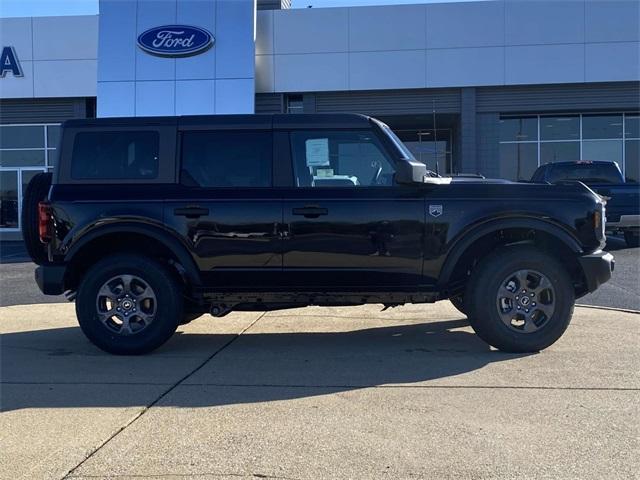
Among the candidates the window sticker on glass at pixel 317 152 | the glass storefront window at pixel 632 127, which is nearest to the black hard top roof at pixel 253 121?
the window sticker on glass at pixel 317 152

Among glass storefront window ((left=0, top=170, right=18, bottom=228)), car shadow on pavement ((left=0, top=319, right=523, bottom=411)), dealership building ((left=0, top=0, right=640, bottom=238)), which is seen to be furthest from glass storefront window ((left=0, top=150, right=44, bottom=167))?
car shadow on pavement ((left=0, top=319, right=523, bottom=411))

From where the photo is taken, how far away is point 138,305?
19.6 ft

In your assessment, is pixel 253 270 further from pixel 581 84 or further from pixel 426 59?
pixel 581 84

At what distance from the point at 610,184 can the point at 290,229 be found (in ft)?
35.9

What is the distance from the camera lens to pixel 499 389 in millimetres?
4855

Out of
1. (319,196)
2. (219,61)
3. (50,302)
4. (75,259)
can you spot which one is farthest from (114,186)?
(219,61)

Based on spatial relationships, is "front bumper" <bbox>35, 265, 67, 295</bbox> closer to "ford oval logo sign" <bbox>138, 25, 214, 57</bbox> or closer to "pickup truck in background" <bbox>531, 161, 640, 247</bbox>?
"pickup truck in background" <bbox>531, 161, 640, 247</bbox>

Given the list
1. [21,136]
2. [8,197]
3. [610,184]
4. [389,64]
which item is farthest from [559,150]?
[8,197]

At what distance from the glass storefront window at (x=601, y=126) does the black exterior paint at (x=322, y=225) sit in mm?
16431

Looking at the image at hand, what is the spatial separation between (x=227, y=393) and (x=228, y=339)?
1.99 meters

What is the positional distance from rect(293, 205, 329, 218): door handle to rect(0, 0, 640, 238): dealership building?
1404cm

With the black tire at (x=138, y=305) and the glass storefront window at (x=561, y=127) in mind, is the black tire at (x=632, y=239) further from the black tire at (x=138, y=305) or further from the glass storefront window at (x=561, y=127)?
the black tire at (x=138, y=305)

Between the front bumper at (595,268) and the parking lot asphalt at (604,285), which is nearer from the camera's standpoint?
the front bumper at (595,268)

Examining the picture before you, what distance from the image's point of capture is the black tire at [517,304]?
582cm
